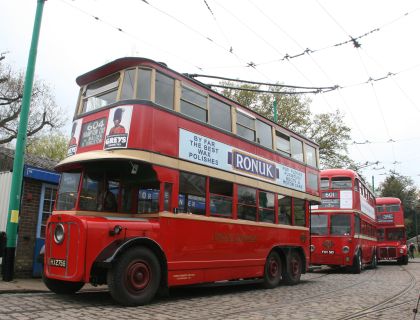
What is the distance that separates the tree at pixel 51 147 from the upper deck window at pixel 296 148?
102ft

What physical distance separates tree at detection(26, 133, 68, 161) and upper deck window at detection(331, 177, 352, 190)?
93.1 ft

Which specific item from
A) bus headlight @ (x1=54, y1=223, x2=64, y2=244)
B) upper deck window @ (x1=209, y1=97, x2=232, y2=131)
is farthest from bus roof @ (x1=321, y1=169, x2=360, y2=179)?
bus headlight @ (x1=54, y1=223, x2=64, y2=244)

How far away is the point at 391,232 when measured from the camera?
29.6 meters

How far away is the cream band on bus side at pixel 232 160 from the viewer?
31.3ft

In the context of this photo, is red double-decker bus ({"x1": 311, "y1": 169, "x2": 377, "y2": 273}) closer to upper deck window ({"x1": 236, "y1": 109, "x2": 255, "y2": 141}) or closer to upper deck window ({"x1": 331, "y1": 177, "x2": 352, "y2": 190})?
upper deck window ({"x1": 331, "y1": 177, "x2": 352, "y2": 190})

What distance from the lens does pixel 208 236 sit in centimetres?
964

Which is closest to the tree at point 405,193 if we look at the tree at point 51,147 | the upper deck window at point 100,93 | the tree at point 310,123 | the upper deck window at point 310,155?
the tree at point 310,123

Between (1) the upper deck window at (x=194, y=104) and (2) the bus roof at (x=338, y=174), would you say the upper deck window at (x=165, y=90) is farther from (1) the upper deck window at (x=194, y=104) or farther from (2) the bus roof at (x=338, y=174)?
(2) the bus roof at (x=338, y=174)

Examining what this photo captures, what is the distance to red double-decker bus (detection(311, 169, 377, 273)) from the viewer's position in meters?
18.4

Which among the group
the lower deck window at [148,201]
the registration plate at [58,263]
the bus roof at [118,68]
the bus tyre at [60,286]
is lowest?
the bus tyre at [60,286]

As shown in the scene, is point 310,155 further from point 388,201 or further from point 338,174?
point 388,201

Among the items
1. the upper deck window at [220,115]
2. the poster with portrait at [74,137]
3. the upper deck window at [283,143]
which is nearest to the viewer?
the poster with portrait at [74,137]

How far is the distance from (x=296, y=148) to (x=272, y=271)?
4105mm

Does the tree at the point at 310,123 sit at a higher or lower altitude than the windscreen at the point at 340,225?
higher
